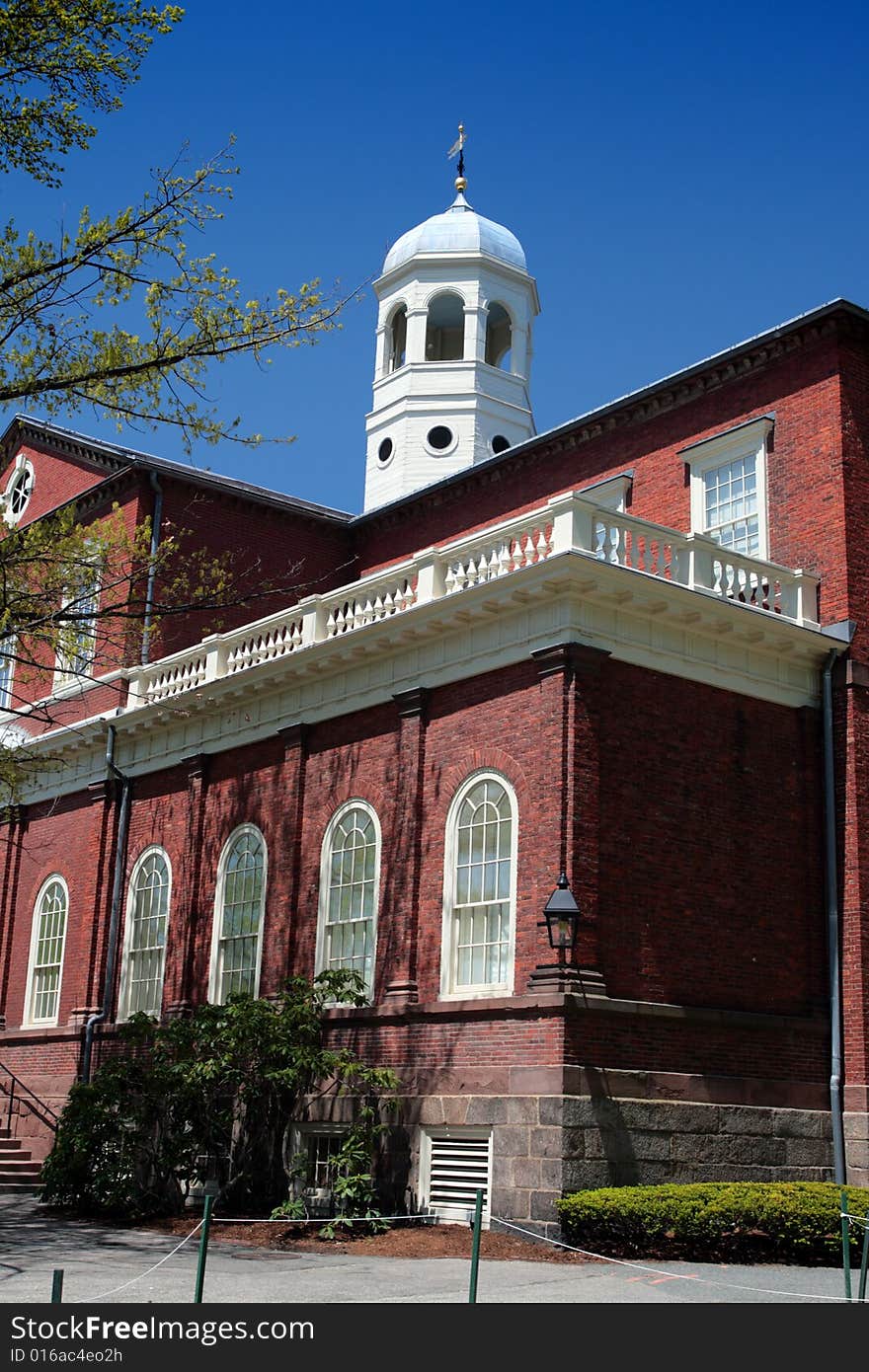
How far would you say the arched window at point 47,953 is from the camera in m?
28.3

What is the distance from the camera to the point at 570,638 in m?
18.6

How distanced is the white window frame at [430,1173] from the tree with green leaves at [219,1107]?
2.11 feet

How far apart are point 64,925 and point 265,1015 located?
9.48 meters

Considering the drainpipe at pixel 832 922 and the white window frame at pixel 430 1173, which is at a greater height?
the drainpipe at pixel 832 922

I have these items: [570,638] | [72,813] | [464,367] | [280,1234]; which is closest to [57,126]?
[570,638]

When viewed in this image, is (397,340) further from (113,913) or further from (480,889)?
(480,889)

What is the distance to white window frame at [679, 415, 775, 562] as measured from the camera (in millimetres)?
22312

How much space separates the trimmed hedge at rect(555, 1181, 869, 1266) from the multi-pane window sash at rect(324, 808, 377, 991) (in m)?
5.31

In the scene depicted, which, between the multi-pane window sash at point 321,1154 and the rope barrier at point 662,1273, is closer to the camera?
the rope barrier at point 662,1273

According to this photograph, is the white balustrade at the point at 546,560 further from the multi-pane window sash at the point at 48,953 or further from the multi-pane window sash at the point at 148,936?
the multi-pane window sash at the point at 48,953

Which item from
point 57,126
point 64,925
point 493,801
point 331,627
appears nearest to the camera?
point 57,126

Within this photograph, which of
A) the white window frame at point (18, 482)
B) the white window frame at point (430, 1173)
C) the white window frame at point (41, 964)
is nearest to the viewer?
the white window frame at point (430, 1173)

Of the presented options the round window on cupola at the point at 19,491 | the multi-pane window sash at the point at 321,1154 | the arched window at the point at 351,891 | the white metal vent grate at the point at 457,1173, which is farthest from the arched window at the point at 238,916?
the round window on cupola at the point at 19,491

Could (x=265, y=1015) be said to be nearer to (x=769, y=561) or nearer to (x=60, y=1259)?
(x=60, y=1259)
